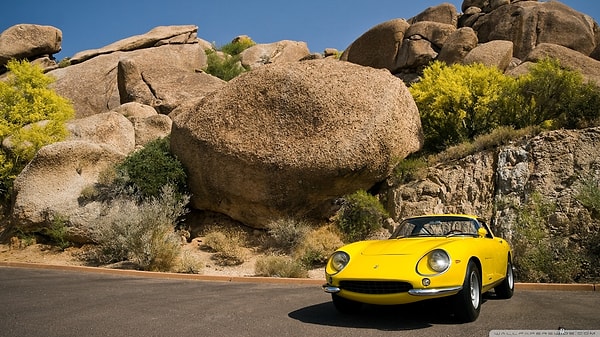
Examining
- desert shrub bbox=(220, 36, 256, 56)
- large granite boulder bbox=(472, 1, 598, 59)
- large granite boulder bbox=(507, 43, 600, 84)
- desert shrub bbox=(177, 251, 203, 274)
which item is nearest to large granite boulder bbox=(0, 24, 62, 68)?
desert shrub bbox=(220, 36, 256, 56)

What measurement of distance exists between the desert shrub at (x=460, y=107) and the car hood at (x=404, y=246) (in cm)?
1053

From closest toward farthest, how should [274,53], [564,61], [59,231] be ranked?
[59,231]
[564,61]
[274,53]

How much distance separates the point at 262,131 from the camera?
45.9 ft

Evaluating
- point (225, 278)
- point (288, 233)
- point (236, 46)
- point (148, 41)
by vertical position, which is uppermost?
point (236, 46)

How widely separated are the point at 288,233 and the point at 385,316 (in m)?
7.44

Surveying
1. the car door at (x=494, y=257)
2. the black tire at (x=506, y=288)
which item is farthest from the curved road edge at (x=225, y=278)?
the car door at (x=494, y=257)

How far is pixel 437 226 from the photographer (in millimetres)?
6594

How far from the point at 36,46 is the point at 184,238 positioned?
3088cm

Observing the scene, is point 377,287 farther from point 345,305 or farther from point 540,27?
point 540,27

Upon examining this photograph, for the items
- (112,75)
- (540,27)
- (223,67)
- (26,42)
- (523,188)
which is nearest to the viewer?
(523,188)

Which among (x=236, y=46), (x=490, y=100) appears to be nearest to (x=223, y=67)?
(x=236, y=46)

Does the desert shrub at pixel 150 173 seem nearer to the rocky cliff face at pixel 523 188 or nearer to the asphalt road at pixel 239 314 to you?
the asphalt road at pixel 239 314

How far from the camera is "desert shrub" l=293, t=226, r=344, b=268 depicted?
38.5ft

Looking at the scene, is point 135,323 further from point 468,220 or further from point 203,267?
point 203,267
